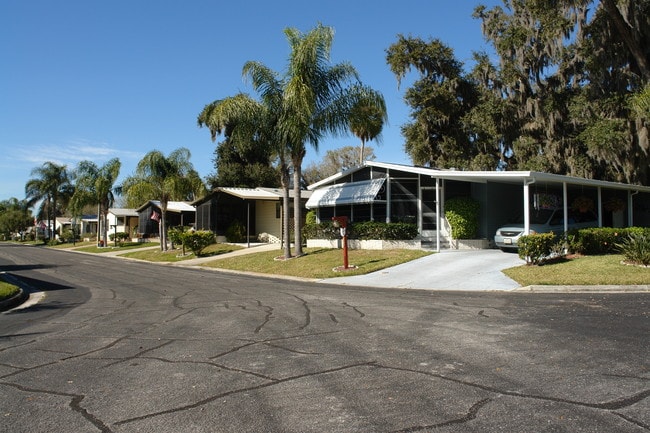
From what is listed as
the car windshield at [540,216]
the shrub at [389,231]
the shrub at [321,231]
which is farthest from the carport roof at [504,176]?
the shrub at [321,231]

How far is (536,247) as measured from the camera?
1527 cm

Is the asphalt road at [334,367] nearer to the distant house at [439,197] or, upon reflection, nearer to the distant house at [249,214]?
the distant house at [439,197]

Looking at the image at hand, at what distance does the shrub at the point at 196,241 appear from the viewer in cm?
2814

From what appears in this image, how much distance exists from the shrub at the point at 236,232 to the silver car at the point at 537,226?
18.0 meters

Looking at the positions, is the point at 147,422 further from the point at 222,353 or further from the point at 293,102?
the point at 293,102

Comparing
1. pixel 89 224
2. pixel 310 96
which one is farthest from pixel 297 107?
pixel 89 224

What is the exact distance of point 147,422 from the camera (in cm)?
413

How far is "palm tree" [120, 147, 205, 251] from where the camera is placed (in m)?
31.7

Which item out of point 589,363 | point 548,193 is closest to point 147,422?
point 589,363

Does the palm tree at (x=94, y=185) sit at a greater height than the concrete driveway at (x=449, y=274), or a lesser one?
greater

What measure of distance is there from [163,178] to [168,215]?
13690mm

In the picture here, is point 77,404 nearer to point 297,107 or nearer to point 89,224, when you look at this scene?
point 297,107

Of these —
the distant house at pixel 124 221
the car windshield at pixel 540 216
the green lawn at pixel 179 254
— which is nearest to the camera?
the car windshield at pixel 540 216

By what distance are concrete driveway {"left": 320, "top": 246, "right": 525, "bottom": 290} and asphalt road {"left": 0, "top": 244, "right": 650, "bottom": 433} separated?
10.6 feet
